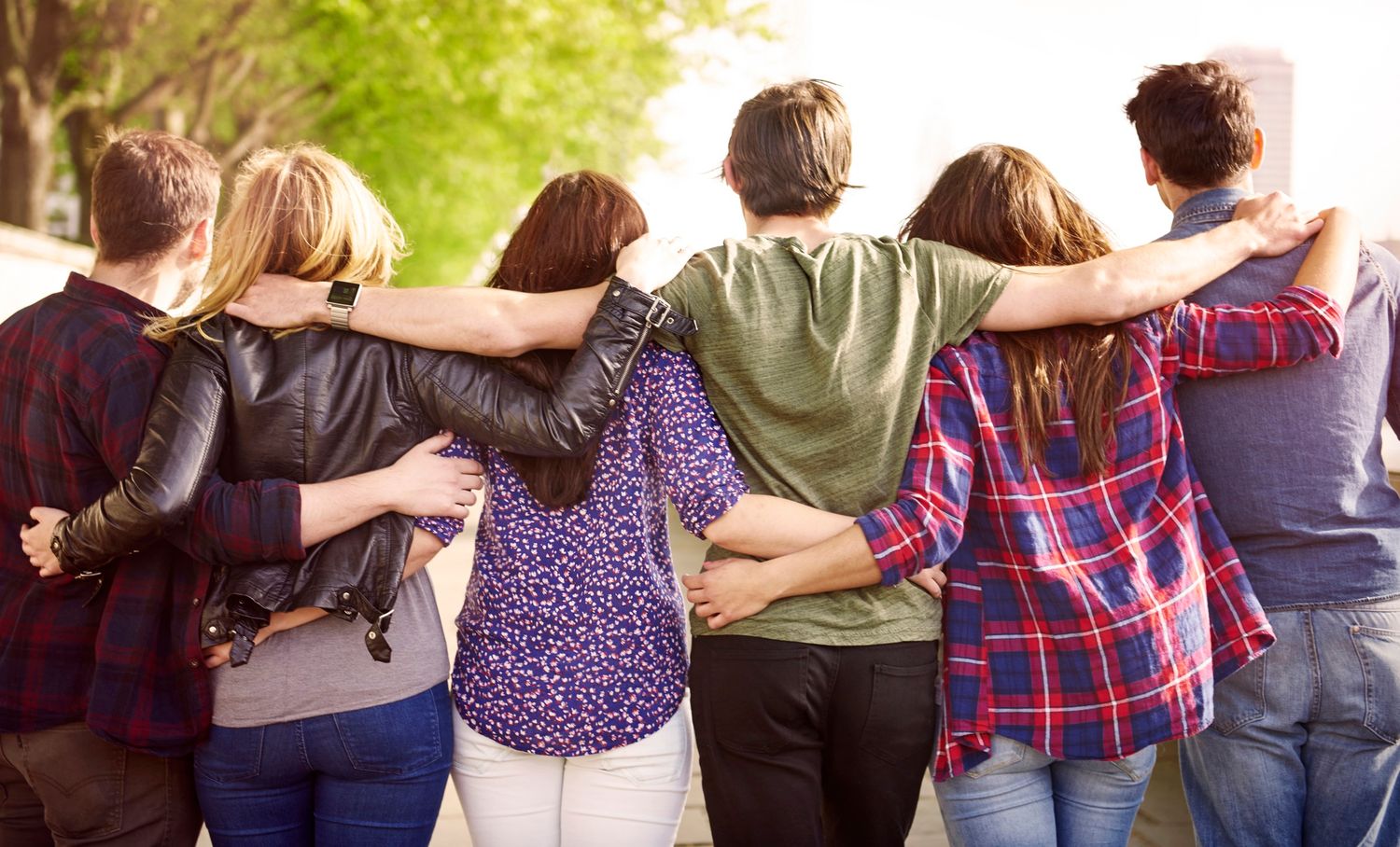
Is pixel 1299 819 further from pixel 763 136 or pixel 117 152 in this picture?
pixel 117 152

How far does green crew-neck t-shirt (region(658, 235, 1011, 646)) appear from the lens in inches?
92.1

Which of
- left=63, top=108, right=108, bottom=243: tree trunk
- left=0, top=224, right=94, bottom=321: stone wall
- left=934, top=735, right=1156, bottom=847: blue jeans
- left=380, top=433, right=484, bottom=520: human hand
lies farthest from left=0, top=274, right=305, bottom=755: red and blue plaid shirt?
left=63, top=108, right=108, bottom=243: tree trunk

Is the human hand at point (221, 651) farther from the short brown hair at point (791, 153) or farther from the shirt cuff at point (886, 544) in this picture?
the short brown hair at point (791, 153)

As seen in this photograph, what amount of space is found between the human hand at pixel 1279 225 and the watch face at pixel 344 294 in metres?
1.89

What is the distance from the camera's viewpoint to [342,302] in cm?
236

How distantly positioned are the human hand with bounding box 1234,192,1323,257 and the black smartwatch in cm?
190

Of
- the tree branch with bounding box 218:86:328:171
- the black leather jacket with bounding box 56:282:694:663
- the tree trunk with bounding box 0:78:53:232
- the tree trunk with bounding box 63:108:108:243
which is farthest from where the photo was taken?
the tree branch with bounding box 218:86:328:171

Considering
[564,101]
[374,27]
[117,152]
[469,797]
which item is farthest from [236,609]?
[564,101]

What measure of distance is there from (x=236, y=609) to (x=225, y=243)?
0.77 m

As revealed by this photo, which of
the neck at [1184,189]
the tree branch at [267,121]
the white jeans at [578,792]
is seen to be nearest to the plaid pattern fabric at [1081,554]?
the neck at [1184,189]

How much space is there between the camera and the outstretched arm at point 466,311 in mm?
2359

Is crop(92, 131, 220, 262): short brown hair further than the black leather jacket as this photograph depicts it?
Yes

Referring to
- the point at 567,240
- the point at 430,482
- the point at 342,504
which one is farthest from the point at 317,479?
the point at 567,240

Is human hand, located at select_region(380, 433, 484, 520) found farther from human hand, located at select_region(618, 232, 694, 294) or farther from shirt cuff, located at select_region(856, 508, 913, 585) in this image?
shirt cuff, located at select_region(856, 508, 913, 585)
